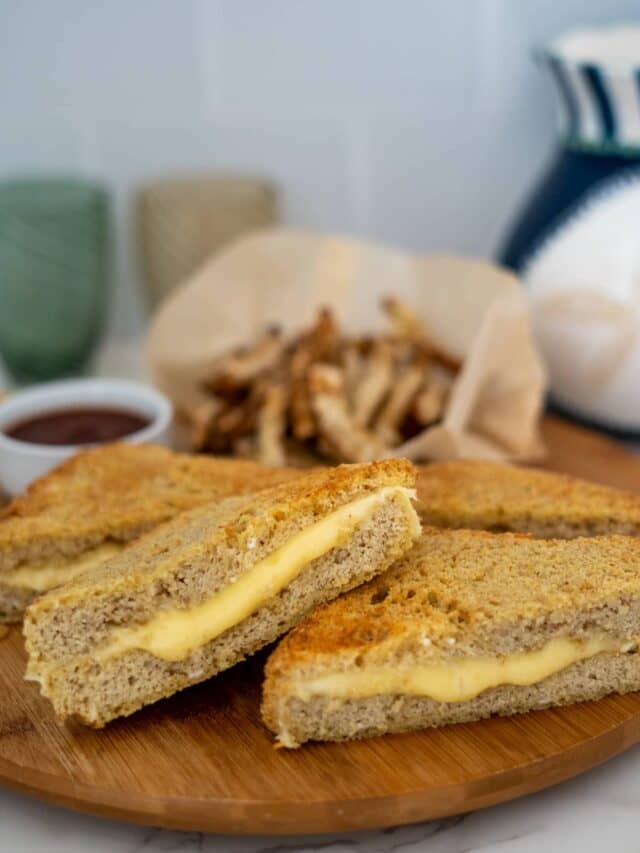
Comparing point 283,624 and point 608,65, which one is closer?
point 283,624

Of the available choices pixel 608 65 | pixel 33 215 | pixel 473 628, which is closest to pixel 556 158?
pixel 608 65

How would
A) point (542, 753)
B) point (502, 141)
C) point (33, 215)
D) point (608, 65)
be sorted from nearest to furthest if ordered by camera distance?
point (542, 753) < point (608, 65) < point (33, 215) < point (502, 141)

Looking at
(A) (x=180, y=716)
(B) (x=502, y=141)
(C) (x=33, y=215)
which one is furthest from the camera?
(B) (x=502, y=141)

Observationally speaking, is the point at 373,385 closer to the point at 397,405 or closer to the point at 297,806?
the point at 397,405

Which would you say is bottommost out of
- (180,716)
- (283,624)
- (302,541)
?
(180,716)

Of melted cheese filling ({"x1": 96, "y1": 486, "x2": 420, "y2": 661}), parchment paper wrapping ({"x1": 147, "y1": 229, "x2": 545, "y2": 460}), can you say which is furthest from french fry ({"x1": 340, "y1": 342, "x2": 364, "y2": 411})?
melted cheese filling ({"x1": 96, "y1": 486, "x2": 420, "y2": 661})

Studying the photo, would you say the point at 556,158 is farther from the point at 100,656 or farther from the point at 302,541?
the point at 100,656

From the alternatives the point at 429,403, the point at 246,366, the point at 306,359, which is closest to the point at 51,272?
the point at 246,366

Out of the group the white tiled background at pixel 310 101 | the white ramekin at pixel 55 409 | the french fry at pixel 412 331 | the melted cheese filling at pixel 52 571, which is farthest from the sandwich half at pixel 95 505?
the white tiled background at pixel 310 101
